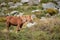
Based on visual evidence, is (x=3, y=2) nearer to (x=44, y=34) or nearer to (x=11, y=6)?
(x=11, y=6)

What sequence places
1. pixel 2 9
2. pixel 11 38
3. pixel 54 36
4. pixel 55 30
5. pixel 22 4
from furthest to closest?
1. pixel 22 4
2. pixel 2 9
3. pixel 55 30
4. pixel 54 36
5. pixel 11 38

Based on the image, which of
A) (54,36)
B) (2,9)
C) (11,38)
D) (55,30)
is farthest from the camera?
(2,9)

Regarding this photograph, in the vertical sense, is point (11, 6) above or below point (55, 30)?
below

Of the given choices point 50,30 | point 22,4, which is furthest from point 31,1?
point 50,30

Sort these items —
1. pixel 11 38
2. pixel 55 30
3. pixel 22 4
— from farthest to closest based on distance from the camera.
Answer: pixel 22 4
pixel 55 30
pixel 11 38

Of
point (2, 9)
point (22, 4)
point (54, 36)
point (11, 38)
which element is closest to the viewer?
point (11, 38)

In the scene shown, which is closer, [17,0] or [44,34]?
[44,34]

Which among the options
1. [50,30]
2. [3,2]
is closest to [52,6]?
[3,2]

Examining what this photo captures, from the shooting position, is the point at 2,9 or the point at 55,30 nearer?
the point at 55,30

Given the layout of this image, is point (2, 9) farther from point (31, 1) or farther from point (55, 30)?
point (55, 30)

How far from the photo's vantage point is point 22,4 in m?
33.2

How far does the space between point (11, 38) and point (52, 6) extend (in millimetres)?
19374

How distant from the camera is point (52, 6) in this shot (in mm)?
31000

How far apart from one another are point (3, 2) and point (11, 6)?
2.90 m
